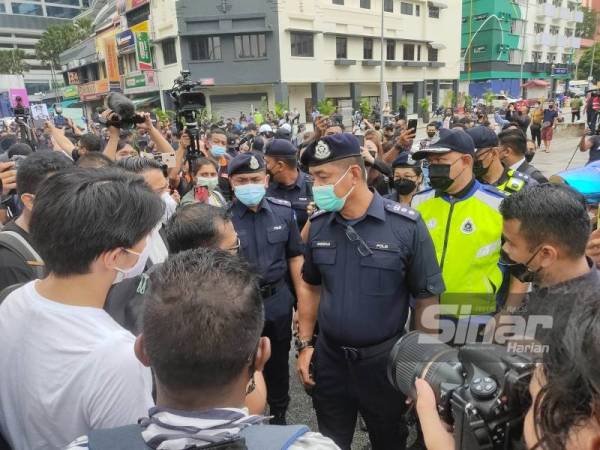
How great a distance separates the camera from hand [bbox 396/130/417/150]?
491cm

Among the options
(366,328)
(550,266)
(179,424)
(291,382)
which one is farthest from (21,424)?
(291,382)

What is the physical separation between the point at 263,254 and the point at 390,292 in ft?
3.33

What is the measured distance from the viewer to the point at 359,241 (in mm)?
2174

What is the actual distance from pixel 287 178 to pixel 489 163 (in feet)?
5.64

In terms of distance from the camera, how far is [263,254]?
9.49 ft

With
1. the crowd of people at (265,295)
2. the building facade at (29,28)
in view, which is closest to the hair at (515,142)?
the crowd of people at (265,295)

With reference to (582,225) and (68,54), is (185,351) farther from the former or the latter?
(68,54)

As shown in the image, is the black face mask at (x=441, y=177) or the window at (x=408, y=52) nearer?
the black face mask at (x=441, y=177)

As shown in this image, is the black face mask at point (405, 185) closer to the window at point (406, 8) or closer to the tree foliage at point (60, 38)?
the window at point (406, 8)

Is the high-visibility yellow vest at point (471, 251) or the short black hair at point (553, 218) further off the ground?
the short black hair at point (553, 218)

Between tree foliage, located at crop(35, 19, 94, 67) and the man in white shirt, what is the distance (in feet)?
174

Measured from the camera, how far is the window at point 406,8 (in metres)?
34.2

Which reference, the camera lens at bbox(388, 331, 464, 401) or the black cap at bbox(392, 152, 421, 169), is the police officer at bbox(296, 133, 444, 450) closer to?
the camera lens at bbox(388, 331, 464, 401)

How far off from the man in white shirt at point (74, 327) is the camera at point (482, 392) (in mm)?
813
